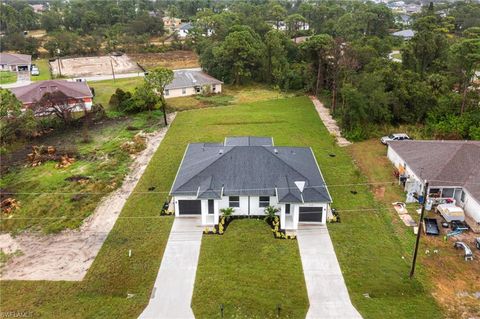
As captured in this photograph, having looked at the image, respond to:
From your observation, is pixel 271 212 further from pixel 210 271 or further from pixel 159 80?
pixel 159 80

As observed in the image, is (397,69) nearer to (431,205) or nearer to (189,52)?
(431,205)

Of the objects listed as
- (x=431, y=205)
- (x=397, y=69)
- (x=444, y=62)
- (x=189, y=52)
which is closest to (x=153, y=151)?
(x=431, y=205)

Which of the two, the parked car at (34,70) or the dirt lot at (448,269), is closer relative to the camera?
the dirt lot at (448,269)

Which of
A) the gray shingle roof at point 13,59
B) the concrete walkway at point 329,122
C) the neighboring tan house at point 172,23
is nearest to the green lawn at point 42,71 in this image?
the gray shingle roof at point 13,59

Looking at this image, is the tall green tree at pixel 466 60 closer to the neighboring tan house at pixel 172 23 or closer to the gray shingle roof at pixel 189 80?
the gray shingle roof at pixel 189 80

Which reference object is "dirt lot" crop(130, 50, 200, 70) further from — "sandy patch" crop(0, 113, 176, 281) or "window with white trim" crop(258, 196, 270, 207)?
"window with white trim" crop(258, 196, 270, 207)

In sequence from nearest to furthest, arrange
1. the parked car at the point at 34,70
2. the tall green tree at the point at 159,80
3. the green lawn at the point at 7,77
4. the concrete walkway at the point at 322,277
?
the concrete walkway at the point at 322,277 < the tall green tree at the point at 159,80 < the green lawn at the point at 7,77 < the parked car at the point at 34,70

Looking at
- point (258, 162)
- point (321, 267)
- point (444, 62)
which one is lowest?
point (321, 267)

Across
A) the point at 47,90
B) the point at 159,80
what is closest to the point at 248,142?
the point at 159,80
